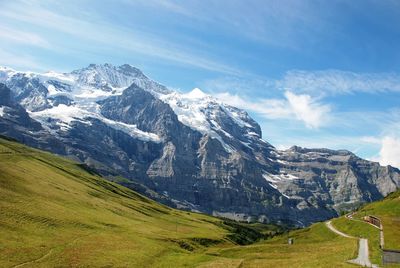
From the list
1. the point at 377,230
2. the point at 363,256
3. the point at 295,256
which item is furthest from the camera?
the point at 377,230

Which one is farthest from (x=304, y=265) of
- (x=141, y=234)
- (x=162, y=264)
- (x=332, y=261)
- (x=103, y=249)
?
(x=141, y=234)

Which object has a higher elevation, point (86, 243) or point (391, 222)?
point (391, 222)

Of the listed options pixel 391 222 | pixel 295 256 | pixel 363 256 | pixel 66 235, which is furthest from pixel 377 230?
pixel 66 235

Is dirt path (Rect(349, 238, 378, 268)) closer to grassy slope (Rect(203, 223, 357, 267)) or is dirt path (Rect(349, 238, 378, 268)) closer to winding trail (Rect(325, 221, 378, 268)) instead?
winding trail (Rect(325, 221, 378, 268))

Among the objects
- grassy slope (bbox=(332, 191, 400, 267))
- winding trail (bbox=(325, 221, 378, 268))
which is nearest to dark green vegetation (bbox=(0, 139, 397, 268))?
winding trail (bbox=(325, 221, 378, 268))

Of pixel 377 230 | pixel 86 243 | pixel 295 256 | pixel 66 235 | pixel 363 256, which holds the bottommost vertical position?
pixel 86 243

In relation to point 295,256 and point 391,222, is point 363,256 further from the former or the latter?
point 391,222

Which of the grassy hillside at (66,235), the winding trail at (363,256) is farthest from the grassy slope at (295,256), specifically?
the grassy hillside at (66,235)

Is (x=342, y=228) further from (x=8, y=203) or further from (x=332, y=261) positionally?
(x=8, y=203)

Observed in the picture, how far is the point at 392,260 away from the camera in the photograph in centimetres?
6969

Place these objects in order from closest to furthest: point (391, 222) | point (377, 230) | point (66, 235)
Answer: point (66, 235), point (377, 230), point (391, 222)

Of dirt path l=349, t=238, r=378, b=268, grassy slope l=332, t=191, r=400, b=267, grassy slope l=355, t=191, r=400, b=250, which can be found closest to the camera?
dirt path l=349, t=238, r=378, b=268

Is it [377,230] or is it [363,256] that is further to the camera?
[377,230]

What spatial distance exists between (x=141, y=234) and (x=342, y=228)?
72.8 m
